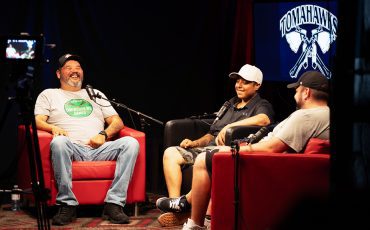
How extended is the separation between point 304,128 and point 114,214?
5.49ft

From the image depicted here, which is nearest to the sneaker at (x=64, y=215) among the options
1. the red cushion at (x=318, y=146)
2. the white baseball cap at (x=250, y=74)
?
the white baseball cap at (x=250, y=74)

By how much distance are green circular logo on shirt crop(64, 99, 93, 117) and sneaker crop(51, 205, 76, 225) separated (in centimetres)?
88

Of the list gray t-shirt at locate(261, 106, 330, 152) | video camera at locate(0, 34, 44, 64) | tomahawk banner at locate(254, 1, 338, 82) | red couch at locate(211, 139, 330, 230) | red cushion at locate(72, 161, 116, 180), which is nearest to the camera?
video camera at locate(0, 34, 44, 64)

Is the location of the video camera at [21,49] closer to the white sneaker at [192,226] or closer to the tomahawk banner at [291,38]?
the white sneaker at [192,226]

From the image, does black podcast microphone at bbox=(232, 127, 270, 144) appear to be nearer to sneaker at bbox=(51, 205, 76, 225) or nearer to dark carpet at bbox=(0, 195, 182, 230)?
dark carpet at bbox=(0, 195, 182, 230)

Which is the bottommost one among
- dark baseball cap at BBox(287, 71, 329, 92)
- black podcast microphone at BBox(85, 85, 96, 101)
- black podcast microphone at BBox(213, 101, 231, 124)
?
Answer: black podcast microphone at BBox(213, 101, 231, 124)

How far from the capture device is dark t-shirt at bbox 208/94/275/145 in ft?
17.3

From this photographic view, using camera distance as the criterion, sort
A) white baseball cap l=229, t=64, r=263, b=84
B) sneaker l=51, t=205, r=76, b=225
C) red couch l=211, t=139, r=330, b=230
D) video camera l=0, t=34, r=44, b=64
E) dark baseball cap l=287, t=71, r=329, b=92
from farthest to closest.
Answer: white baseball cap l=229, t=64, r=263, b=84 → sneaker l=51, t=205, r=76, b=225 → dark baseball cap l=287, t=71, r=329, b=92 → red couch l=211, t=139, r=330, b=230 → video camera l=0, t=34, r=44, b=64

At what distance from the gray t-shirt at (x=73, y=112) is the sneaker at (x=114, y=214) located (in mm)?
662

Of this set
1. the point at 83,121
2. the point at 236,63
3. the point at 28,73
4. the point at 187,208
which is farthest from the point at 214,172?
the point at 236,63

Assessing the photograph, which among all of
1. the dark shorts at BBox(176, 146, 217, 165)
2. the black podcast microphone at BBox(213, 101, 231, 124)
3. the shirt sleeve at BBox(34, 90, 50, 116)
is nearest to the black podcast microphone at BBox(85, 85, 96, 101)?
the shirt sleeve at BBox(34, 90, 50, 116)

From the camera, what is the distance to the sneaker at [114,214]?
4883 millimetres

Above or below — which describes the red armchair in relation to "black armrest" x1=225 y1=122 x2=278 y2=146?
below

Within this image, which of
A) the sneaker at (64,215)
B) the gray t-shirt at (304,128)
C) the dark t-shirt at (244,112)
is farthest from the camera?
the dark t-shirt at (244,112)
